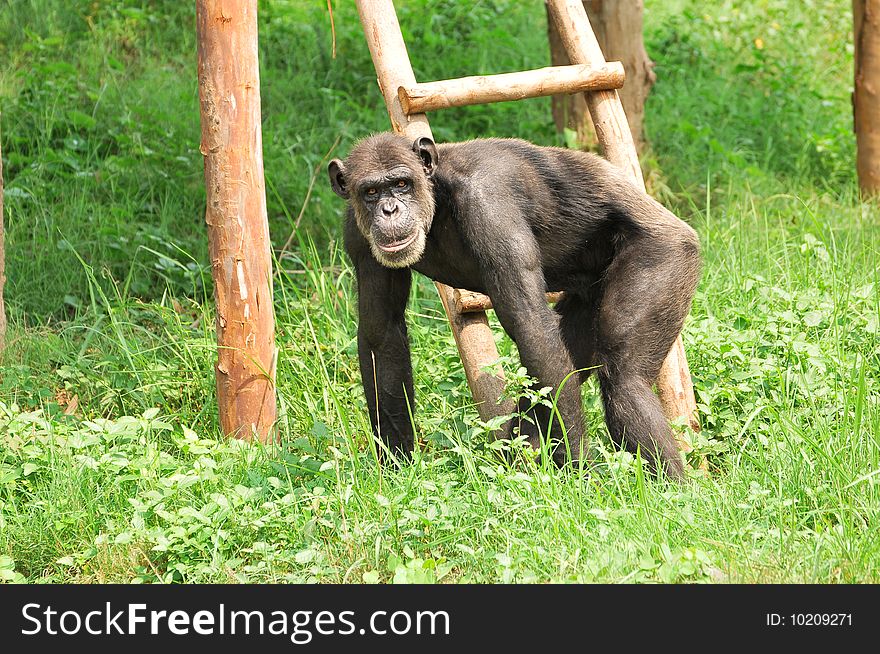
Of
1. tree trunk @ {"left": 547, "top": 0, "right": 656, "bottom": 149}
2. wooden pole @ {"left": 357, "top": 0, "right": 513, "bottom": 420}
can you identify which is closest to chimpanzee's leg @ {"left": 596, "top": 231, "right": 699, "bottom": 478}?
wooden pole @ {"left": 357, "top": 0, "right": 513, "bottom": 420}

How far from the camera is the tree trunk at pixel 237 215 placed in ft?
15.7

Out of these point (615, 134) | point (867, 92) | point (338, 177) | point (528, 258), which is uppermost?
point (867, 92)

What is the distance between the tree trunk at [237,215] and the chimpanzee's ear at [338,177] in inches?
17.3

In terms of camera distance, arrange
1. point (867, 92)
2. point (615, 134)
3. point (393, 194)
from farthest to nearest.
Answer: point (867, 92)
point (615, 134)
point (393, 194)

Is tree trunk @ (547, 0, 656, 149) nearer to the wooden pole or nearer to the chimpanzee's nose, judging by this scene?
the wooden pole

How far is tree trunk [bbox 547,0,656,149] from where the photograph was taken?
7668mm

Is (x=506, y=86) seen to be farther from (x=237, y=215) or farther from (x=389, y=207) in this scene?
(x=237, y=215)

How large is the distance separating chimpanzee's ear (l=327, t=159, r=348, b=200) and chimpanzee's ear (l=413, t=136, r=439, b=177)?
0.35 m

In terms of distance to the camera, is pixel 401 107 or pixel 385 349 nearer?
pixel 385 349

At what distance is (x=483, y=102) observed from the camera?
16.7ft

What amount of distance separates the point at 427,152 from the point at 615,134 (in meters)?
1.18

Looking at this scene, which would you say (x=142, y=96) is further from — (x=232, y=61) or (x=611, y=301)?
(x=611, y=301)

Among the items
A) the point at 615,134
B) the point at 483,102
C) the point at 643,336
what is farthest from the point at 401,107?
the point at 643,336

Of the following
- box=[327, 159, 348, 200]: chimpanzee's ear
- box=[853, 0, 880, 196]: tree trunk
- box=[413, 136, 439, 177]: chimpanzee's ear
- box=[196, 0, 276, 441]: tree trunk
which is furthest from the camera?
box=[853, 0, 880, 196]: tree trunk
